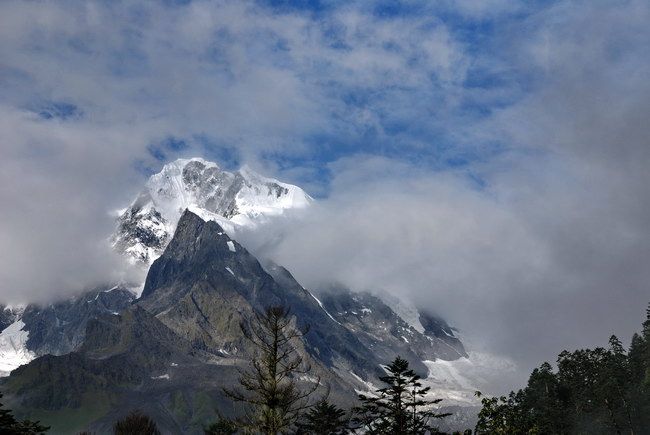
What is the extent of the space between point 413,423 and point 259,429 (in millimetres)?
19917

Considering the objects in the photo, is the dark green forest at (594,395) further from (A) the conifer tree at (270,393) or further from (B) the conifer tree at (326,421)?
(A) the conifer tree at (270,393)

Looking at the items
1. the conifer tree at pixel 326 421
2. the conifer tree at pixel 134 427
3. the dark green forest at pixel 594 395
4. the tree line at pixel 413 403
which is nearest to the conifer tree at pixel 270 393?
the tree line at pixel 413 403

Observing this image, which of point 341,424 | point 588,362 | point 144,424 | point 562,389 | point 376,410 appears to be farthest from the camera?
point 562,389

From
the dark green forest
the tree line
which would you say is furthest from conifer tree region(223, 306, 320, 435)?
the dark green forest

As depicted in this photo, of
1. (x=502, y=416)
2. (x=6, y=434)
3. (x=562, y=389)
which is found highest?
(x=562, y=389)

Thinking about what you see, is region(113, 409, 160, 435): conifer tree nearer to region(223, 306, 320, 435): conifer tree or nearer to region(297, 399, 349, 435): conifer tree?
region(297, 399, 349, 435): conifer tree

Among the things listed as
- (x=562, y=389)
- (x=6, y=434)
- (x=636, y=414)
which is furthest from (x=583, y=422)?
(x=6, y=434)

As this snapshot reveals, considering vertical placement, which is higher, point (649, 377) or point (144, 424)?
point (649, 377)

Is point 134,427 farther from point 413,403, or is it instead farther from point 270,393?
point 270,393

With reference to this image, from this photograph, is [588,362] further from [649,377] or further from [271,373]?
[271,373]

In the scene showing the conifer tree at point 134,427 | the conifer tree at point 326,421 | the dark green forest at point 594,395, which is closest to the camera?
the conifer tree at point 326,421

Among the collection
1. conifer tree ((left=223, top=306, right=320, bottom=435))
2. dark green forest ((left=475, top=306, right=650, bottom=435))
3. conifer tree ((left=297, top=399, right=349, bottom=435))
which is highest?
dark green forest ((left=475, top=306, right=650, bottom=435))

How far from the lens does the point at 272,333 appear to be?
162ft

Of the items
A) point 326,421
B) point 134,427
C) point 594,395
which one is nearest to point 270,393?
A: point 326,421
